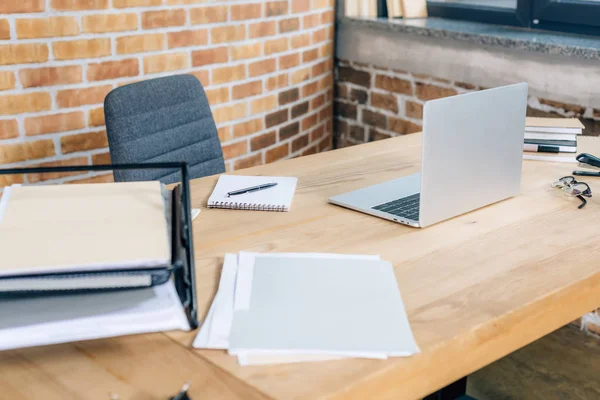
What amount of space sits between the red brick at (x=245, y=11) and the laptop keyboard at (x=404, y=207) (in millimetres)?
1287

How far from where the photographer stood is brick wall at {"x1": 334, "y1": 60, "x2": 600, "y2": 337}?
2.76 meters

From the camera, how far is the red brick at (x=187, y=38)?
91.2 inches

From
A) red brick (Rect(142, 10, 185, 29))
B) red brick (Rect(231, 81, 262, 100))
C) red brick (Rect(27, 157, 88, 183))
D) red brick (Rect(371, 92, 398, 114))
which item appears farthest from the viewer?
red brick (Rect(371, 92, 398, 114))

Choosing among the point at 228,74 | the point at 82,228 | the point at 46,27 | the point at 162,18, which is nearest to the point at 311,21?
the point at 228,74

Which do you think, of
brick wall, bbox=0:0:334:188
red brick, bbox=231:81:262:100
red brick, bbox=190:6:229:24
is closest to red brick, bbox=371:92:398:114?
brick wall, bbox=0:0:334:188

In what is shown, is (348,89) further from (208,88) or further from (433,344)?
(433,344)

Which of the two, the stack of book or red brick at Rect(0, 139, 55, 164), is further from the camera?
red brick at Rect(0, 139, 55, 164)

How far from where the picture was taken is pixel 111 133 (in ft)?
5.76

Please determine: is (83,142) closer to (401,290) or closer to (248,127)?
(248,127)

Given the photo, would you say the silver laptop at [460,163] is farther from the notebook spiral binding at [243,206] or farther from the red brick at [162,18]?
Answer: the red brick at [162,18]

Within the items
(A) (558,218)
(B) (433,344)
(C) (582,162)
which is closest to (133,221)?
(B) (433,344)

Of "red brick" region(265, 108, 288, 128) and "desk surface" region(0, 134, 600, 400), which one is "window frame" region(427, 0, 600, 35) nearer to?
"red brick" region(265, 108, 288, 128)

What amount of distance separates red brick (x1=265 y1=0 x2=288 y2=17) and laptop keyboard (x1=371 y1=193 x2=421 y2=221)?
138 cm

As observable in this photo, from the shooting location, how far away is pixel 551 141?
1.80 m
